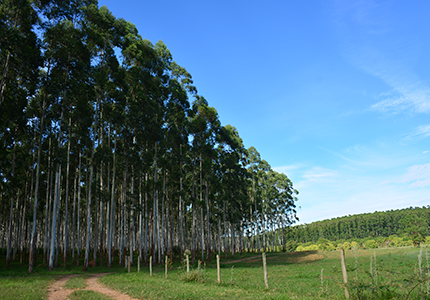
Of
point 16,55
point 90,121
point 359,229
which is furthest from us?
point 359,229

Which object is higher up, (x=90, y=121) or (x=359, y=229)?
(x=90, y=121)

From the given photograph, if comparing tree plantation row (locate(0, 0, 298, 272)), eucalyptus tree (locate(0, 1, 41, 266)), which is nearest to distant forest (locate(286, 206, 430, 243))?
tree plantation row (locate(0, 0, 298, 272))

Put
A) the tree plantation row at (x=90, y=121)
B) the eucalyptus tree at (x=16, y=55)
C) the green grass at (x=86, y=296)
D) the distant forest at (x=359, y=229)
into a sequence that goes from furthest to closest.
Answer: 1. the distant forest at (x=359, y=229)
2. the tree plantation row at (x=90, y=121)
3. the eucalyptus tree at (x=16, y=55)
4. the green grass at (x=86, y=296)

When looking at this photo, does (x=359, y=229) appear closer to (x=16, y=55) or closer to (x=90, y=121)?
(x=90, y=121)

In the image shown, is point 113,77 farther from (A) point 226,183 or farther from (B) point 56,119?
(A) point 226,183

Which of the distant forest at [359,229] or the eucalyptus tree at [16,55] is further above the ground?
the eucalyptus tree at [16,55]

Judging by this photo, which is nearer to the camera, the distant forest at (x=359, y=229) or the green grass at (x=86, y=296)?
the green grass at (x=86, y=296)

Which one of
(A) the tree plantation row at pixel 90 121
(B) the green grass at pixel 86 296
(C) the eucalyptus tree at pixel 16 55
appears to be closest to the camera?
(B) the green grass at pixel 86 296

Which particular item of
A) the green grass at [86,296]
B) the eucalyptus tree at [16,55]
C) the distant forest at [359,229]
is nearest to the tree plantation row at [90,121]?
the eucalyptus tree at [16,55]

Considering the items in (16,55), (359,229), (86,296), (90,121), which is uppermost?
(16,55)

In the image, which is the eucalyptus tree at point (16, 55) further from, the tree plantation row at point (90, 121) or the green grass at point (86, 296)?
the green grass at point (86, 296)

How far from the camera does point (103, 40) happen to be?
26672 millimetres

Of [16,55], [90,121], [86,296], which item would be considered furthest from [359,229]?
[16,55]

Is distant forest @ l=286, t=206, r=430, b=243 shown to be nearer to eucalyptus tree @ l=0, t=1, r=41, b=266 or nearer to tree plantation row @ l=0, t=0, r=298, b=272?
tree plantation row @ l=0, t=0, r=298, b=272
